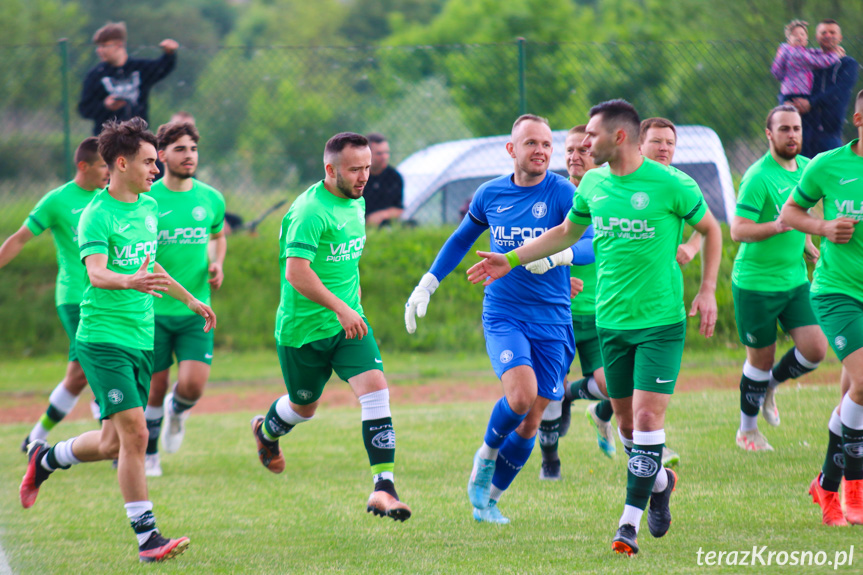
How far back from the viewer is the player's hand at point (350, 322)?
4.93 meters

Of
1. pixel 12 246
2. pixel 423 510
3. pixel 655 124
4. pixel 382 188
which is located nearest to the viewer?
pixel 423 510

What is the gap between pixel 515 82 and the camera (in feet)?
37.1

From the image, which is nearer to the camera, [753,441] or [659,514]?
[659,514]

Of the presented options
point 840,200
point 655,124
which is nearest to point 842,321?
point 840,200

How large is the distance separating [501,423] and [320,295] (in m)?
1.23

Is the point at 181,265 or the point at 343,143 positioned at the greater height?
the point at 343,143

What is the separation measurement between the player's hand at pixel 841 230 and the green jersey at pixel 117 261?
3.56m

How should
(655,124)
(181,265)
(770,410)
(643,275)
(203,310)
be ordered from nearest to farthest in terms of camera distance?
(643,275)
(203,310)
(655,124)
(181,265)
(770,410)

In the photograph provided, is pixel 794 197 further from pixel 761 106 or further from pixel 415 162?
pixel 415 162

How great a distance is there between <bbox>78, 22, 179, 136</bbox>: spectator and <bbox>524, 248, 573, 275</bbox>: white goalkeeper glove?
6.04 m

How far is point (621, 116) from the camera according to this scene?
466 centimetres

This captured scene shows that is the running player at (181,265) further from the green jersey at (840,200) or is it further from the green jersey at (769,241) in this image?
the green jersey at (840,200)

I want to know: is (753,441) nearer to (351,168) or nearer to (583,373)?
(583,373)

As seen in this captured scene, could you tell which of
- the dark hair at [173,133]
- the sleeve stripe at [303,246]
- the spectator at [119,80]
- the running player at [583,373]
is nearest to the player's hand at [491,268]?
the sleeve stripe at [303,246]
